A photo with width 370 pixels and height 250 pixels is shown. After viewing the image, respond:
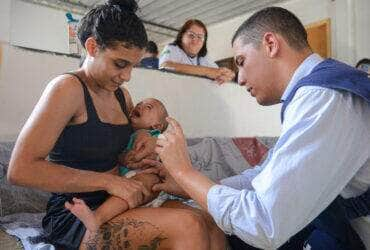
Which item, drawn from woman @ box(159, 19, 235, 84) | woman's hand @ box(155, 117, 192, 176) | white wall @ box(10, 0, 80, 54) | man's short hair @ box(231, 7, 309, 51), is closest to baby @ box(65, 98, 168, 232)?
woman's hand @ box(155, 117, 192, 176)

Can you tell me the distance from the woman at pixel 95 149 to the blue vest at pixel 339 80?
1.54ft

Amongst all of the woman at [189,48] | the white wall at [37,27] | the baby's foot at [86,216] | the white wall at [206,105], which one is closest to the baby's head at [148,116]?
the baby's foot at [86,216]

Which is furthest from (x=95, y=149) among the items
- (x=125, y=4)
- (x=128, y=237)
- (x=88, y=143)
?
(x=125, y=4)

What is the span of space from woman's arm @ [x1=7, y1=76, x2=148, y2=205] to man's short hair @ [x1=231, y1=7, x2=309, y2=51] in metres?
0.54

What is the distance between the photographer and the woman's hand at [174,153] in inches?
37.2

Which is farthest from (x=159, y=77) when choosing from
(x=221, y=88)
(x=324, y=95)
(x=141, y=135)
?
(x=324, y=95)

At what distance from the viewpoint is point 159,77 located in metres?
2.20

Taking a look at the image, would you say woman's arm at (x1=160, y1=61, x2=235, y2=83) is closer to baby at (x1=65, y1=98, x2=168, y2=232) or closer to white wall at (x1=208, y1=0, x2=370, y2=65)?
baby at (x1=65, y1=98, x2=168, y2=232)

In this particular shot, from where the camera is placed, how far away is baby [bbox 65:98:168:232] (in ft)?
3.30

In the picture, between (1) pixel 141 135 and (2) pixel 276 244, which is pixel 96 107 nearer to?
(1) pixel 141 135

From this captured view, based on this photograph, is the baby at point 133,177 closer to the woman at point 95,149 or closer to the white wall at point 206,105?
the woman at point 95,149

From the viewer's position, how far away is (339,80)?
813 mm

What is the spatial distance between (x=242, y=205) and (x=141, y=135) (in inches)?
23.7

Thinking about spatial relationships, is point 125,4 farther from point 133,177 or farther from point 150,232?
point 150,232
